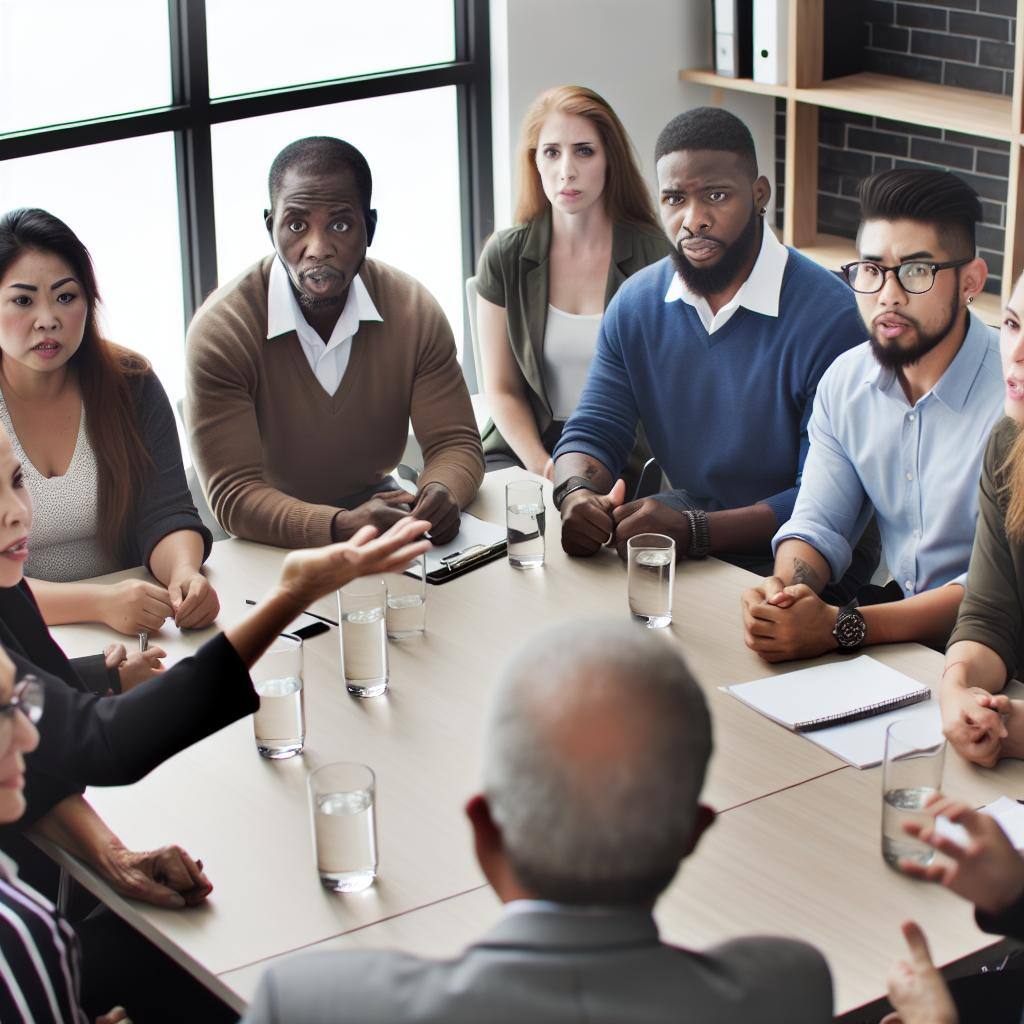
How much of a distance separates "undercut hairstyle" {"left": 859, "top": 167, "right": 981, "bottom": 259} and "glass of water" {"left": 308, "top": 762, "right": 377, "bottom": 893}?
146cm

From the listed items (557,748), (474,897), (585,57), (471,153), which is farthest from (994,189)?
(557,748)

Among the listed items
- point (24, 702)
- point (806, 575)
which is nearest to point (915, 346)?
point (806, 575)

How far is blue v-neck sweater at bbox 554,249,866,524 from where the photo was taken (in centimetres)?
296

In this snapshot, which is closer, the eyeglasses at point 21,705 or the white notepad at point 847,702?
the eyeglasses at point 21,705

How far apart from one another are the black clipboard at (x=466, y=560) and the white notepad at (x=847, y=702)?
0.61 metres

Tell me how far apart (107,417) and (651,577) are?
101cm

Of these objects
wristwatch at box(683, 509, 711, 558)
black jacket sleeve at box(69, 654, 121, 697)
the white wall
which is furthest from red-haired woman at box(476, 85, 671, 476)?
black jacket sleeve at box(69, 654, 121, 697)

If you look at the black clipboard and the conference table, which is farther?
the black clipboard

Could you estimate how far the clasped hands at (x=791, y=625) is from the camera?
2176mm

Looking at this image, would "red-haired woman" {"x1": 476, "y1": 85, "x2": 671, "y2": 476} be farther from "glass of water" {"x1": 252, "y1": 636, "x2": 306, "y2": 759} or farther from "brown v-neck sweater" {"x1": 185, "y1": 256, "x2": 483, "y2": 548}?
"glass of water" {"x1": 252, "y1": 636, "x2": 306, "y2": 759}

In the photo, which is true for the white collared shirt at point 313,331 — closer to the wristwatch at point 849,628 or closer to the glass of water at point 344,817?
the wristwatch at point 849,628

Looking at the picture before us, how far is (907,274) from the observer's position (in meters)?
2.55

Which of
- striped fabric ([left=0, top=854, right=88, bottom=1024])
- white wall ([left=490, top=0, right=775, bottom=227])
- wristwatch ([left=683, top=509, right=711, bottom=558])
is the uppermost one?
white wall ([left=490, top=0, right=775, bottom=227])

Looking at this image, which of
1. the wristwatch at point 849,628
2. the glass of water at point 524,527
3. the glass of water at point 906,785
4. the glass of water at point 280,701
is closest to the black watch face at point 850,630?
the wristwatch at point 849,628
